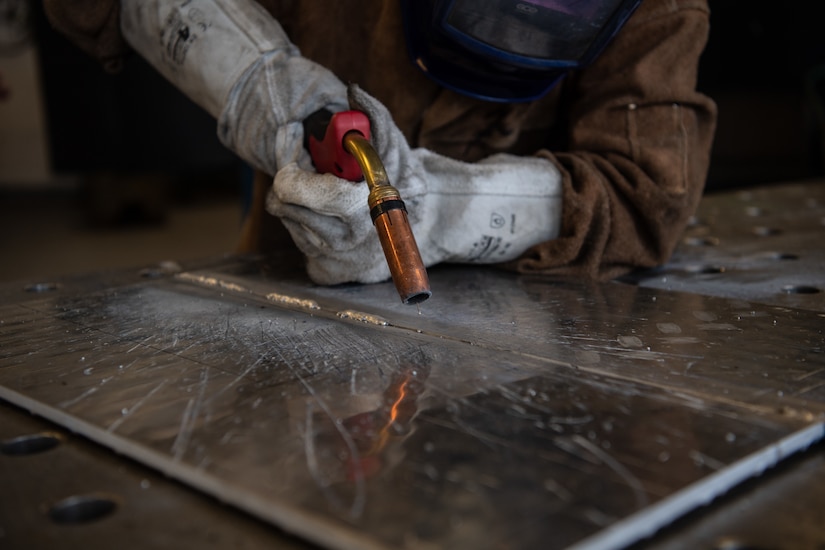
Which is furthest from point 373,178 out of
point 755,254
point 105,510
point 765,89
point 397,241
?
point 765,89

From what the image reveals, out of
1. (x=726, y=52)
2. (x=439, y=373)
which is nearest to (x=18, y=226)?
(x=726, y=52)

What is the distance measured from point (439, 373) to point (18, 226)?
5.45 m

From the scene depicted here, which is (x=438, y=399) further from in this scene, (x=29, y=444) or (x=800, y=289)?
(x=800, y=289)

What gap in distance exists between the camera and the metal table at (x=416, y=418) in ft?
1.82

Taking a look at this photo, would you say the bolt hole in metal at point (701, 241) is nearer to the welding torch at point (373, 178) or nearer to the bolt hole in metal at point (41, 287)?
the welding torch at point (373, 178)

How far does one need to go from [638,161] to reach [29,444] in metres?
1.02

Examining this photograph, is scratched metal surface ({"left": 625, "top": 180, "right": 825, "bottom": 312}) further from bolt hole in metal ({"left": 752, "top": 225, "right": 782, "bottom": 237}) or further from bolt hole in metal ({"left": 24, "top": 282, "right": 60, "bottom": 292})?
bolt hole in metal ({"left": 24, "top": 282, "right": 60, "bottom": 292})

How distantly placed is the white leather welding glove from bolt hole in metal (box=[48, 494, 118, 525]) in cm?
73

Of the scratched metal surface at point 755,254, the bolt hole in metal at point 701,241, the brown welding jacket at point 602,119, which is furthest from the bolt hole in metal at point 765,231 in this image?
the brown welding jacket at point 602,119

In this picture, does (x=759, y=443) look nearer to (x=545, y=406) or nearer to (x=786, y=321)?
(x=545, y=406)

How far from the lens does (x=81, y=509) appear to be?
0.59 m

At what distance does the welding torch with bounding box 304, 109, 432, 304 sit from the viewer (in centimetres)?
93

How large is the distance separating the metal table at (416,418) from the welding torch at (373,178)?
85mm

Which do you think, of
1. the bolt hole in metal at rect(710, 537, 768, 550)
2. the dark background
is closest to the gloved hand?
the bolt hole in metal at rect(710, 537, 768, 550)
